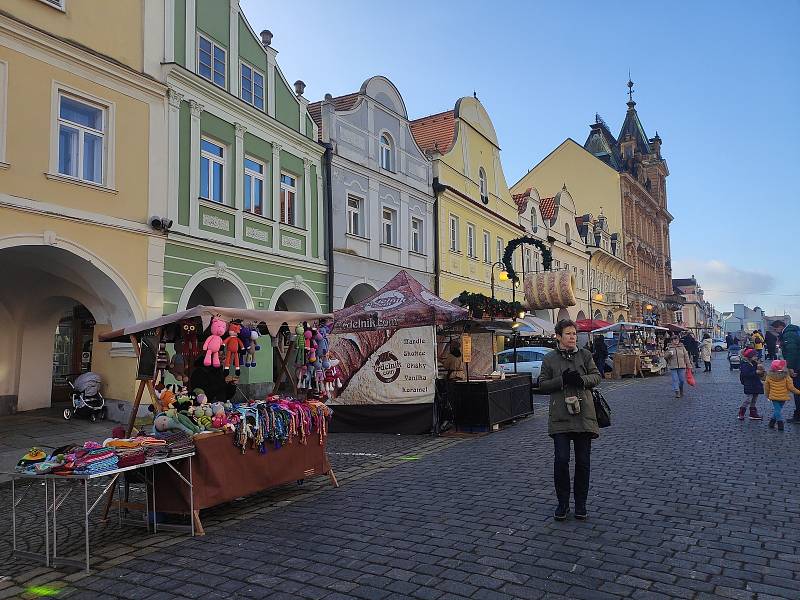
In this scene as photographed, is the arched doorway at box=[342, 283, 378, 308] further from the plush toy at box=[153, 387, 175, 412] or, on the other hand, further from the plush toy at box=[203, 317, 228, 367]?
the plush toy at box=[153, 387, 175, 412]

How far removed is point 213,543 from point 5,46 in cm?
969

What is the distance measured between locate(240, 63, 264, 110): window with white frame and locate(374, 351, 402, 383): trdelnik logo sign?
8.12 meters

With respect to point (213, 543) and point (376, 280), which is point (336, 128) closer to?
point (376, 280)

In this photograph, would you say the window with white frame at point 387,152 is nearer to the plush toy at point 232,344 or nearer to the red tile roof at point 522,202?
the red tile roof at point 522,202

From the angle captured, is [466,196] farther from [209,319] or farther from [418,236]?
[209,319]

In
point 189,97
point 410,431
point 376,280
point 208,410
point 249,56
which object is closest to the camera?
point 208,410

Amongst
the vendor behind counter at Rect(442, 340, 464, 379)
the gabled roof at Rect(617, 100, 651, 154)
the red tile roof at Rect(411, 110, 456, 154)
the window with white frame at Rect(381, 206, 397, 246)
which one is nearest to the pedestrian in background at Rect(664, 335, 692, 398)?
the vendor behind counter at Rect(442, 340, 464, 379)

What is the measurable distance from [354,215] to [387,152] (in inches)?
123

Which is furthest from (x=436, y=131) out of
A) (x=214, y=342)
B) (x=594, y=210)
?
(x=594, y=210)

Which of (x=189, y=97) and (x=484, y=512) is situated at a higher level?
(x=189, y=97)

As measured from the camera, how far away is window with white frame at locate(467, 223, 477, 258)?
27.0 m

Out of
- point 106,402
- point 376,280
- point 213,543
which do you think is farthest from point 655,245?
point 213,543

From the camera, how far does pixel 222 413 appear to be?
6.40 m

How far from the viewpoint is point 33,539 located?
18.9 feet
